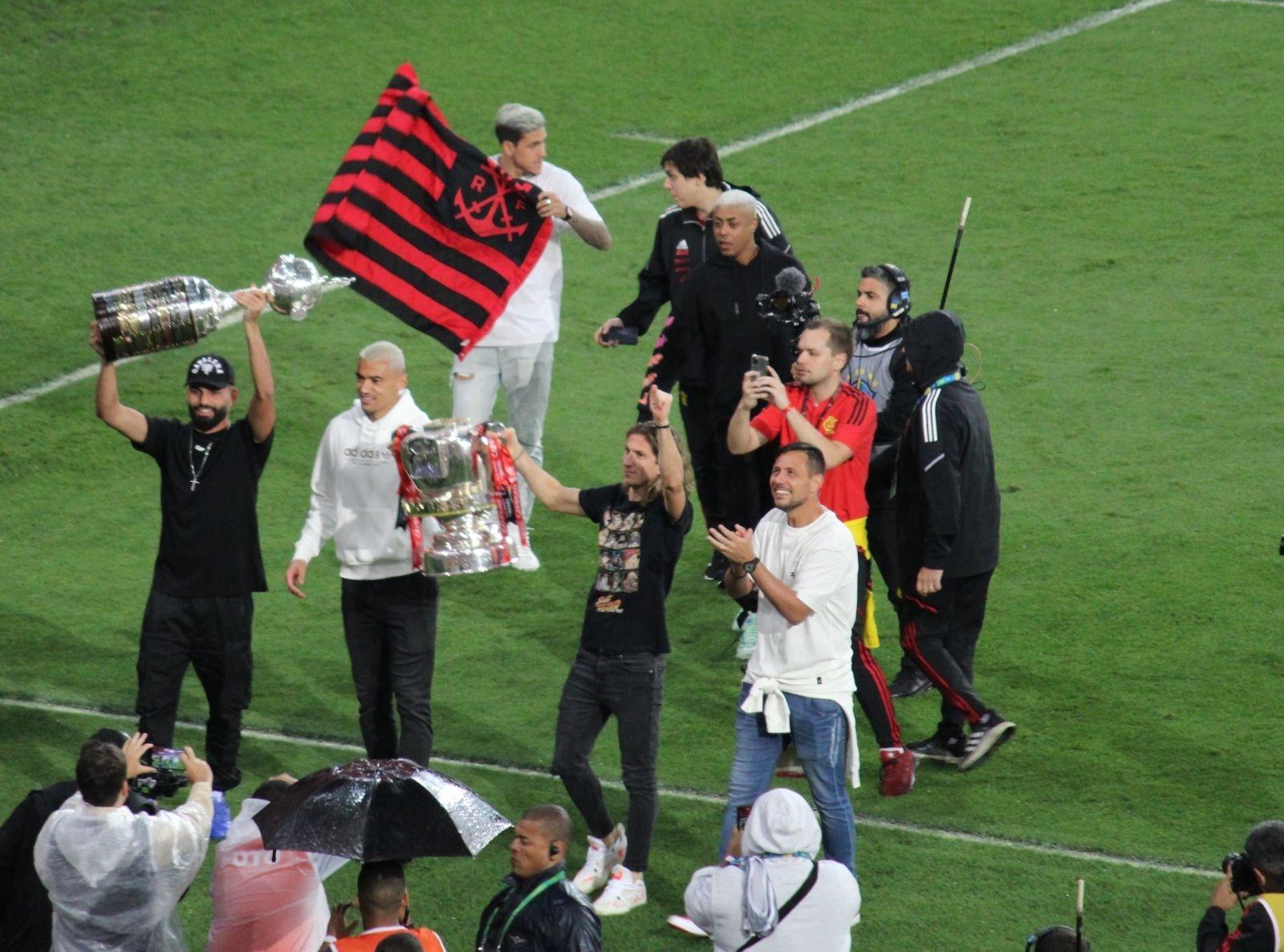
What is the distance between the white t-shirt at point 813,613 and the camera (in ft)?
23.4

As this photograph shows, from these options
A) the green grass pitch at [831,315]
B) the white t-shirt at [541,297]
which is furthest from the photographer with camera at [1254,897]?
the white t-shirt at [541,297]

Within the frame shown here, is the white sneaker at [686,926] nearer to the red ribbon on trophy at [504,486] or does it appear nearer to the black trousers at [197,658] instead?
the red ribbon on trophy at [504,486]

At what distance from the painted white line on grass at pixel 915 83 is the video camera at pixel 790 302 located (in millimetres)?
7552

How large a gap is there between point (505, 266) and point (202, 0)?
13222 millimetres

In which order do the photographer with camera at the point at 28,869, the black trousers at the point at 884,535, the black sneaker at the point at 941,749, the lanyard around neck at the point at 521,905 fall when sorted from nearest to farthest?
the lanyard around neck at the point at 521,905, the photographer with camera at the point at 28,869, the black sneaker at the point at 941,749, the black trousers at the point at 884,535

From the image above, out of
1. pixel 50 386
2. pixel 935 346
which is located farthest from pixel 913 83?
pixel 935 346

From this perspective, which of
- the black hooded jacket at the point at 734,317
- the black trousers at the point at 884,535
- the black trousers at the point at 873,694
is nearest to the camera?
the black trousers at the point at 873,694

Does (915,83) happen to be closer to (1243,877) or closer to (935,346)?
(935,346)

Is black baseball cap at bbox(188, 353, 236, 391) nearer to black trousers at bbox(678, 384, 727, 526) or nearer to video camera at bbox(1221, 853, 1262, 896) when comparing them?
black trousers at bbox(678, 384, 727, 526)

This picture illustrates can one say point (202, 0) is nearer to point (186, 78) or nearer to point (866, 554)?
point (186, 78)

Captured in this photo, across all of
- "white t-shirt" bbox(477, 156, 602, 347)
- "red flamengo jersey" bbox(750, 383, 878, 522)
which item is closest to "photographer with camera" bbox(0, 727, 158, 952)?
"red flamengo jersey" bbox(750, 383, 878, 522)

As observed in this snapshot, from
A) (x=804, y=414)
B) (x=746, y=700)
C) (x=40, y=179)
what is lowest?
(x=746, y=700)

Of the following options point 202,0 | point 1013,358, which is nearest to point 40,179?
point 202,0

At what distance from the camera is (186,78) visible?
1950 cm
